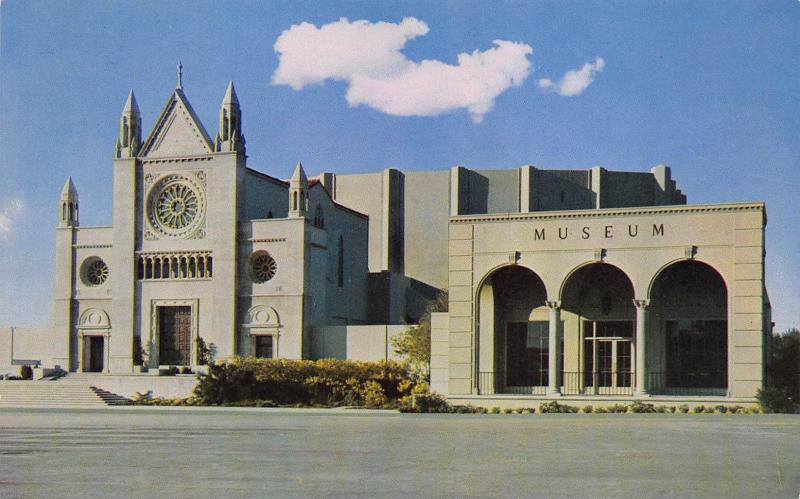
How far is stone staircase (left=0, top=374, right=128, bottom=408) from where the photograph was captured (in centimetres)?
5025

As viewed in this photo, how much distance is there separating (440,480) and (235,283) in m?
44.2

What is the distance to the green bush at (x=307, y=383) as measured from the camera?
45469 millimetres

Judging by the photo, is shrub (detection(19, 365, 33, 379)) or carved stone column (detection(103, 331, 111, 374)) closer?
shrub (detection(19, 365, 33, 379))

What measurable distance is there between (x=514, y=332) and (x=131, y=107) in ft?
93.0

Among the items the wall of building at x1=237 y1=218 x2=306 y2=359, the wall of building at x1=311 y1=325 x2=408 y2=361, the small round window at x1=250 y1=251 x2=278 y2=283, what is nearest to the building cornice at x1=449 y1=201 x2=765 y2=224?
the wall of building at x1=311 y1=325 x2=408 y2=361

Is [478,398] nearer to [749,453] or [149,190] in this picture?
[749,453]

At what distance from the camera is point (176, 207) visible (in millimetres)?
60500

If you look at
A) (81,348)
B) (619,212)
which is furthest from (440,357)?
(81,348)

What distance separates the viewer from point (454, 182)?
70625 millimetres

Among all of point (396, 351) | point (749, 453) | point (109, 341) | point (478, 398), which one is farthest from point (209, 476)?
point (109, 341)

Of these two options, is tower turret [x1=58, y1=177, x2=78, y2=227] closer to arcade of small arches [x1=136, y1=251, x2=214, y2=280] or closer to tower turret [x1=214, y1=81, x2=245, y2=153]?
arcade of small arches [x1=136, y1=251, x2=214, y2=280]

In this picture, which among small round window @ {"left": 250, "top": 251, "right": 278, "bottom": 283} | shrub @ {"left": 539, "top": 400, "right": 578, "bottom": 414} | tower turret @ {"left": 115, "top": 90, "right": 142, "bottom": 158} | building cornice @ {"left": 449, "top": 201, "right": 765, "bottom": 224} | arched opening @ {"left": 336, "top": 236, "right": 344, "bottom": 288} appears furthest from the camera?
arched opening @ {"left": 336, "top": 236, "right": 344, "bottom": 288}

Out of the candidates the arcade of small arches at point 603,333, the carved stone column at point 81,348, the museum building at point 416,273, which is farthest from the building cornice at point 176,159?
the arcade of small arches at point 603,333

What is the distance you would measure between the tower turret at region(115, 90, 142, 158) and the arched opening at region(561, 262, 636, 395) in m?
29.2
